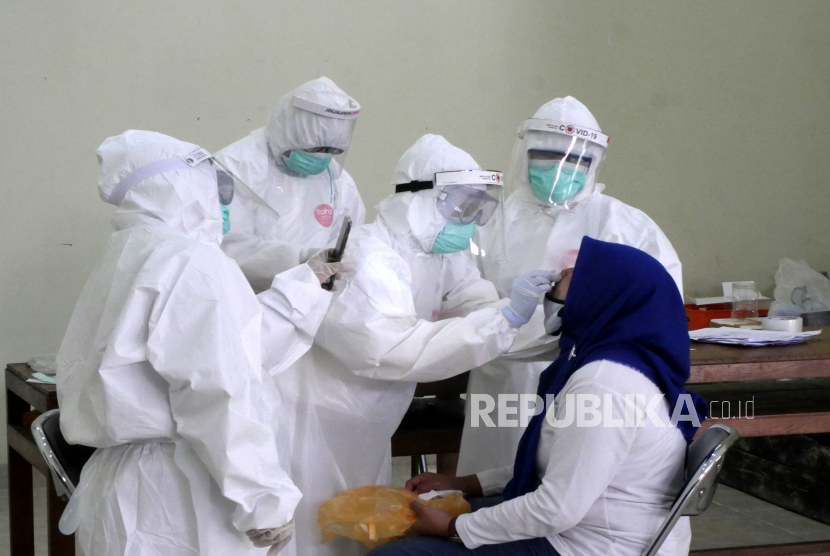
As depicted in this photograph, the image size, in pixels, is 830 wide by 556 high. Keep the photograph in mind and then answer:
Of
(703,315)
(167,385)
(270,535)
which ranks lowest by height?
(703,315)

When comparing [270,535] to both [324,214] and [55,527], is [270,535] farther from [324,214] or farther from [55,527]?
[324,214]

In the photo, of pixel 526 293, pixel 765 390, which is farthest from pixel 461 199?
pixel 765 390

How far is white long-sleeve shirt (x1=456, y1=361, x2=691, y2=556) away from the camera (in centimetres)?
139

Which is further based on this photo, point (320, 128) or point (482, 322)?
point (320, 128)

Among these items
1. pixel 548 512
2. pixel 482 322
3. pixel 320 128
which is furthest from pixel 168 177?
pixel 320 128

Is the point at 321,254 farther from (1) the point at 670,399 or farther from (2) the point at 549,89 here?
(2) the point at 549,89

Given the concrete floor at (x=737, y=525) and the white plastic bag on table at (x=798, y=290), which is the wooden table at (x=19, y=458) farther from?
the white plastic bag on table at (x=798, y=290)

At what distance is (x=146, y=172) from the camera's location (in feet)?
4.75

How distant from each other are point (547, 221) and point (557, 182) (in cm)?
15

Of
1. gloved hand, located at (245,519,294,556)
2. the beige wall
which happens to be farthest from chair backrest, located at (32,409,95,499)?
the beige wall

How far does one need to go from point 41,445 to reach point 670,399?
1.23 metres

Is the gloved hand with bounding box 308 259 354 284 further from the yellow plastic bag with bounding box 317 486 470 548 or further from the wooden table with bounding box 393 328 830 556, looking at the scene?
the wooden table with bounding box 393 328 830 556

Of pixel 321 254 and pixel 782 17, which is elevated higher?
pixel 782 17

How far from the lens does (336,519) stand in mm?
1742
